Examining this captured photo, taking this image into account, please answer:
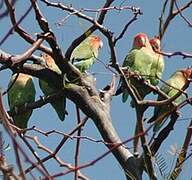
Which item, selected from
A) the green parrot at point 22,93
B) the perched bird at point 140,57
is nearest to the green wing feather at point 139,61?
the perched bird at point 140,57

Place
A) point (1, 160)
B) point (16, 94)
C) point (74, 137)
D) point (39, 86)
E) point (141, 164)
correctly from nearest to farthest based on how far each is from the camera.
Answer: point (1, 160) < point (74, 137) < point (141, 164) < point (39, 86) < point (16, 94)

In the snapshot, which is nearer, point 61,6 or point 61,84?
point 61,6

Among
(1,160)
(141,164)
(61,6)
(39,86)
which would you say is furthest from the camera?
(39,86)

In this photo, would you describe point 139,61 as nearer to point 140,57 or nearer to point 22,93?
point 140,57

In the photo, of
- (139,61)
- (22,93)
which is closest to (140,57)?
(139,61)

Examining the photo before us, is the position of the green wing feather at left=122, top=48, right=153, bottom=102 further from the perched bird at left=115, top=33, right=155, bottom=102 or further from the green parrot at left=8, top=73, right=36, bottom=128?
the green parrot at left=8, top=73, right=36, bottom=128

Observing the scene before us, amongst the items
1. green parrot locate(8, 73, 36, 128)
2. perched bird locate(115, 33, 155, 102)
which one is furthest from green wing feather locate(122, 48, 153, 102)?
green parrot locate(8, 73, 36, 128)

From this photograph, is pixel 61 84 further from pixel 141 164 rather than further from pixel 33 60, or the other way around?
pixel 141 164

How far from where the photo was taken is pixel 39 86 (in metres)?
4.11

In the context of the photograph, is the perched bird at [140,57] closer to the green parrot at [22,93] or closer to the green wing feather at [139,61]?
the green wing feather at [139,61]

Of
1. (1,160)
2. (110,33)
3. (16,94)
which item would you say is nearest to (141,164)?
(110,33)

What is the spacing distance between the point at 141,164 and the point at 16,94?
2.25 meters

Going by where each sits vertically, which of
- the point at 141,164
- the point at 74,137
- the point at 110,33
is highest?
the point at 110,33

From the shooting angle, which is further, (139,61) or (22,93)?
(22,93)
